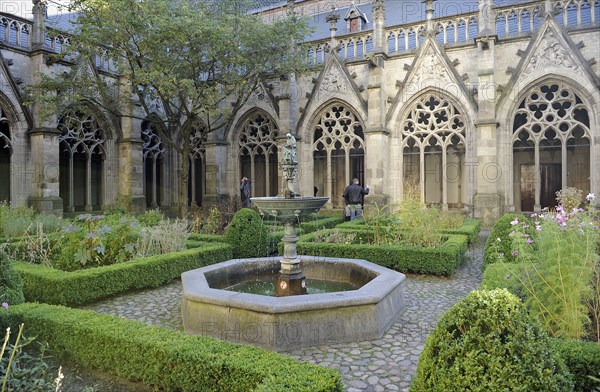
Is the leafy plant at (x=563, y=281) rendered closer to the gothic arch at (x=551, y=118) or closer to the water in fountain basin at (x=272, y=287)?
the water in fountain basin at (x=272, y=287)

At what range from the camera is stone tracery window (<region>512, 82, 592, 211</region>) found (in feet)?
38.4

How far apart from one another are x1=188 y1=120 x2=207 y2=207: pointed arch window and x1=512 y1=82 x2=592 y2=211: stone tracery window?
10980 millimetres

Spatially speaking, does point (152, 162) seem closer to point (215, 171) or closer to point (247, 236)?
point (215, 171)

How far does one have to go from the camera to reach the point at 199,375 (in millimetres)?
2820

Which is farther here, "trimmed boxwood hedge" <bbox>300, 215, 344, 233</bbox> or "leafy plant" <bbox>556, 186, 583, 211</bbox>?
"trimmed boxwood hedge" <bbox>300, 215, 344, 233</bbox>

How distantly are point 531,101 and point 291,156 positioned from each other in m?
9.92

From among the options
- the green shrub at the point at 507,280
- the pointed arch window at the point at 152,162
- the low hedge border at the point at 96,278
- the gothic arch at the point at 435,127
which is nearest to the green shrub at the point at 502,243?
the green shrub at the point at 507,280

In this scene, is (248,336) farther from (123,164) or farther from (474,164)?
(123,164)

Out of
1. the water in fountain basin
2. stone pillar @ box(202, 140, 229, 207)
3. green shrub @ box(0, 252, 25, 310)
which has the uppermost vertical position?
stone pillar @ box(202, 140, 229, 207)

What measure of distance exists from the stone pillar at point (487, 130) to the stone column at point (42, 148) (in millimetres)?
12382

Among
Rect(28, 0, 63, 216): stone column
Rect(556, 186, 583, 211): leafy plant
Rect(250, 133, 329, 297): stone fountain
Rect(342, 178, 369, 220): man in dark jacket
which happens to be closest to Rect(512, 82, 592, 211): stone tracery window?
Rect(556, 186, 583, 211): leafy plant

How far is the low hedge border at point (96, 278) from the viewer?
204 inches

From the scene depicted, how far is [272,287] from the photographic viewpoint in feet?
18.4

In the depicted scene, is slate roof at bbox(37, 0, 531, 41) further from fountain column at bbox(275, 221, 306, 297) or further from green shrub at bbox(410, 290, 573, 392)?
green shrub at bbox(410, 290, 573, 392)
